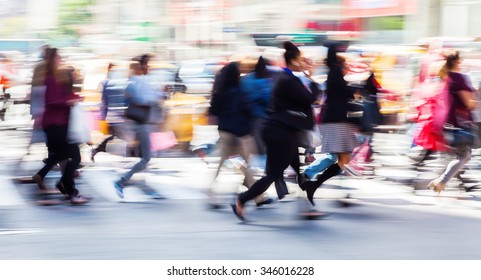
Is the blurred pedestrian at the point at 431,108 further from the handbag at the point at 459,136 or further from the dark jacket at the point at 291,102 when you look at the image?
the dark jacket at the point at 291,102

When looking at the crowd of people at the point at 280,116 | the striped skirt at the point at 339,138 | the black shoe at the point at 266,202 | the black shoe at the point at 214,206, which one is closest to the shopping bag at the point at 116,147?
the crowd of people at the point at 280,116

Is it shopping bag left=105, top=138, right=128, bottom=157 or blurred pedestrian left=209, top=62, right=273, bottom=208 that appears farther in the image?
shopping bag left=105, top=138, right=128, bottom=157

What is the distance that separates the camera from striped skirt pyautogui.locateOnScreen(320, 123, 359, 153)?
922 cm

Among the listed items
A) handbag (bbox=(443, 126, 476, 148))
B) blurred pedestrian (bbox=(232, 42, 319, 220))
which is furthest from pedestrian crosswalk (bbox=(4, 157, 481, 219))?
blurred pedestrian (bbox=(232, 42, 319, 220))

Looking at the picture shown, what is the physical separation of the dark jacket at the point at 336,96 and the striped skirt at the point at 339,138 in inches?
2.8

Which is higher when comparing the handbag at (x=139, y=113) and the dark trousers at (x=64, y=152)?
the handbag at (x=139, y=113)

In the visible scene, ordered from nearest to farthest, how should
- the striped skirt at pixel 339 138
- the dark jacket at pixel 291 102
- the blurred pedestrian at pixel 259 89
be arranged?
the dark jacket at pixel 291 102 → the striped skirt at pixel 339 138 → the blurred pedestrian at pixel 259 89

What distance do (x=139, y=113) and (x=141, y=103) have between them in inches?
4.6

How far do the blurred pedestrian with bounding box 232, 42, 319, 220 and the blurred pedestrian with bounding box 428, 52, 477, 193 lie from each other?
210cm

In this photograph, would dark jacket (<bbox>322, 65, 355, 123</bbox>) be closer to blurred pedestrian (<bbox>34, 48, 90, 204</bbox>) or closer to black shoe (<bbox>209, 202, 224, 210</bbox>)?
black shoe (<bbox>209, 202, 224, 210</bbox>)

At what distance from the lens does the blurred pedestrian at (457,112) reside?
32.9ft

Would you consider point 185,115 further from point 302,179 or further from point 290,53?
point 290,53

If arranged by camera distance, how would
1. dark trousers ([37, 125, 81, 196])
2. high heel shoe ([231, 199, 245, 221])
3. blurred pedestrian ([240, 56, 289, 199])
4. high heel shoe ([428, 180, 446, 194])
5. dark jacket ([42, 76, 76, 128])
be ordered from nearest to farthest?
high heel shoe ([231, 199, 245, 221])
blurred pedestrian ([240, 56, 289, 199])
dark jacket ([42, 76, 76, 128])
dark trousers ([37, 125, 81, 196])
high heel shoe ([428, 180, 446, 194])

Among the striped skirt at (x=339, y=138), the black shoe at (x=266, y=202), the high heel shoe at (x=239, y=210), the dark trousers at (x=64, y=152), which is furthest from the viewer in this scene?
the dark trousers at (x=64, y=152)
